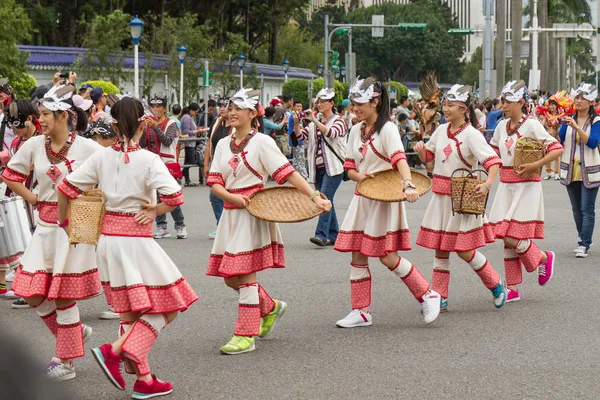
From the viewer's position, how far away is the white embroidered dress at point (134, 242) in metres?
5.03

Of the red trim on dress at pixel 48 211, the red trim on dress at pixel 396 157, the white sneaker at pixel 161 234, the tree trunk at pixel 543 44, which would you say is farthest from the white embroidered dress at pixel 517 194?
the tree trunk at pixel 543 44

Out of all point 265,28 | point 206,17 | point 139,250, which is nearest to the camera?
point 139,250

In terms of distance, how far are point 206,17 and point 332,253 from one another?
49.5m

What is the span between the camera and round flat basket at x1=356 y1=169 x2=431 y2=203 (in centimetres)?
683

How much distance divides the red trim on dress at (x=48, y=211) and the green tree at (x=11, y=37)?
2553 cm

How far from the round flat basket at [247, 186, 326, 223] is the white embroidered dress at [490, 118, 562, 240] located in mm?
2930

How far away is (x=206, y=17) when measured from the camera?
5969 cm

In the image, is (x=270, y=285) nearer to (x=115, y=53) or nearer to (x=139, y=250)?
(x=139, y=250)

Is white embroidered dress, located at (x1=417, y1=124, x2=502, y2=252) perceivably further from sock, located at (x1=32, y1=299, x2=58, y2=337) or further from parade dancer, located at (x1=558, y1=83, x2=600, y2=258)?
parade dancer, located at (x1=558, y1=83, x2=600, y2=258)

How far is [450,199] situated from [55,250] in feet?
10.5

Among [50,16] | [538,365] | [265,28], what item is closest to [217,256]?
[538,365]

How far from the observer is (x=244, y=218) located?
6238mm

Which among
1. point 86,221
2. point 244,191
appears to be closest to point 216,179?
point 244,191

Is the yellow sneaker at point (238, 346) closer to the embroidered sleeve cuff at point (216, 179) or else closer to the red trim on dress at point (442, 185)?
the embroidered sleeve cuff at point (216, 179)
